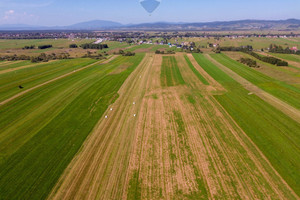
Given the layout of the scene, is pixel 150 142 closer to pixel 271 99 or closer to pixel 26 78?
pixel 271 99

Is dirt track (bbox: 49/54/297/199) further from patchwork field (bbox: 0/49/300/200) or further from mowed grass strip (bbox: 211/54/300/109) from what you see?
mowed grass strip (bbox: 211/54/300/109)

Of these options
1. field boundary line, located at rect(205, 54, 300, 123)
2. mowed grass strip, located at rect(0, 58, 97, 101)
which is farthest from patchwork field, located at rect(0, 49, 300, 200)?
mowed grass strip, located at rect(0, 58, 97, 101)

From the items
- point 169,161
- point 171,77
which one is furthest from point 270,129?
point 171,77

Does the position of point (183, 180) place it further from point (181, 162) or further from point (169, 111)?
point (169, 111)

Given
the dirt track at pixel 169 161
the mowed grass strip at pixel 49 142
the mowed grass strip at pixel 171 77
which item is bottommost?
the dirt track at pixel 169 161

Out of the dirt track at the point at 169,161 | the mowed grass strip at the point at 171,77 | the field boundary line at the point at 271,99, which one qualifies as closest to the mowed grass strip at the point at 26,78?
the dirt track at the point at 169,161

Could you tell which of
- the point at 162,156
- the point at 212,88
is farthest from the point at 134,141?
the point at 212,88

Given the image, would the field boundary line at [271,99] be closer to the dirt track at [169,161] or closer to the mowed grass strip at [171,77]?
the dirt track at [169,161]
